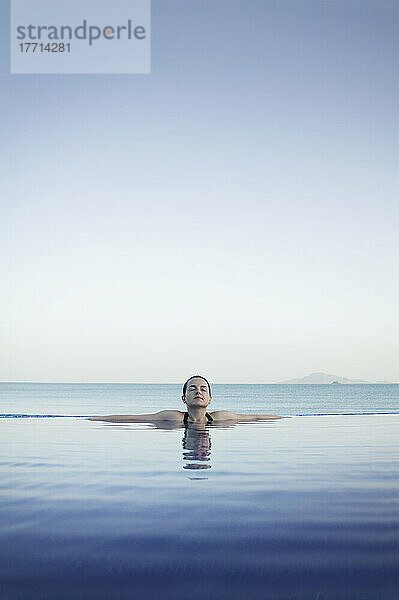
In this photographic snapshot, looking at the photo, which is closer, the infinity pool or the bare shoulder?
the infinity pool

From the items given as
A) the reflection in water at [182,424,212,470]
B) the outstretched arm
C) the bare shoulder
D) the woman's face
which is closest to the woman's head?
the woman's face

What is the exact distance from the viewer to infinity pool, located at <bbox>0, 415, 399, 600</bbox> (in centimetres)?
Result: 299

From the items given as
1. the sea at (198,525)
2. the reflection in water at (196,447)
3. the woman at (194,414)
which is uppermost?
the woman at (194,414)

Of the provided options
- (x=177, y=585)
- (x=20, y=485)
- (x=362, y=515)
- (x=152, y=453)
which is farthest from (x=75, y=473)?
(x=177, y=585)

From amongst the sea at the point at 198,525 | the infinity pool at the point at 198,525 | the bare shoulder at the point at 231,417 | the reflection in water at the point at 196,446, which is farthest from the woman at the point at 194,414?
the infinity pool at the point at 198,525

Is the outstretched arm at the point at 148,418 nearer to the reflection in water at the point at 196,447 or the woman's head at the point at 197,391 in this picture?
the woman's head at the point at 197,391

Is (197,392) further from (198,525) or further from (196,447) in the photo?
(198,525)

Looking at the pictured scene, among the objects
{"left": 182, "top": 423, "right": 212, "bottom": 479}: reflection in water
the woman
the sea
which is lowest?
the sea

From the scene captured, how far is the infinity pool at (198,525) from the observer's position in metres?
2.99

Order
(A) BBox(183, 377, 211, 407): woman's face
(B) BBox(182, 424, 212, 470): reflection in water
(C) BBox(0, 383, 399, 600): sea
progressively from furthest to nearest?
1. (A) BBox(183, 377, 211, 407): woman's face
2. (B) BBox(182, 424, 212, 470): reflection in water
3. (C) BBox(0, 383, 399, 600): sea

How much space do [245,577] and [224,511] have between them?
1.48 m

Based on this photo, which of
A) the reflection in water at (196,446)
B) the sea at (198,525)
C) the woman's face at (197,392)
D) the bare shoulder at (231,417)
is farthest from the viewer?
the bare shoulder at (231,417)

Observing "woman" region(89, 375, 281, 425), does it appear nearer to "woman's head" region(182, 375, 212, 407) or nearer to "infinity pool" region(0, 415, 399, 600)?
"woman's head" region(182, 375, 212, 407)

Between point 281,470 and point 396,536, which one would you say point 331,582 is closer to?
point 396,536
